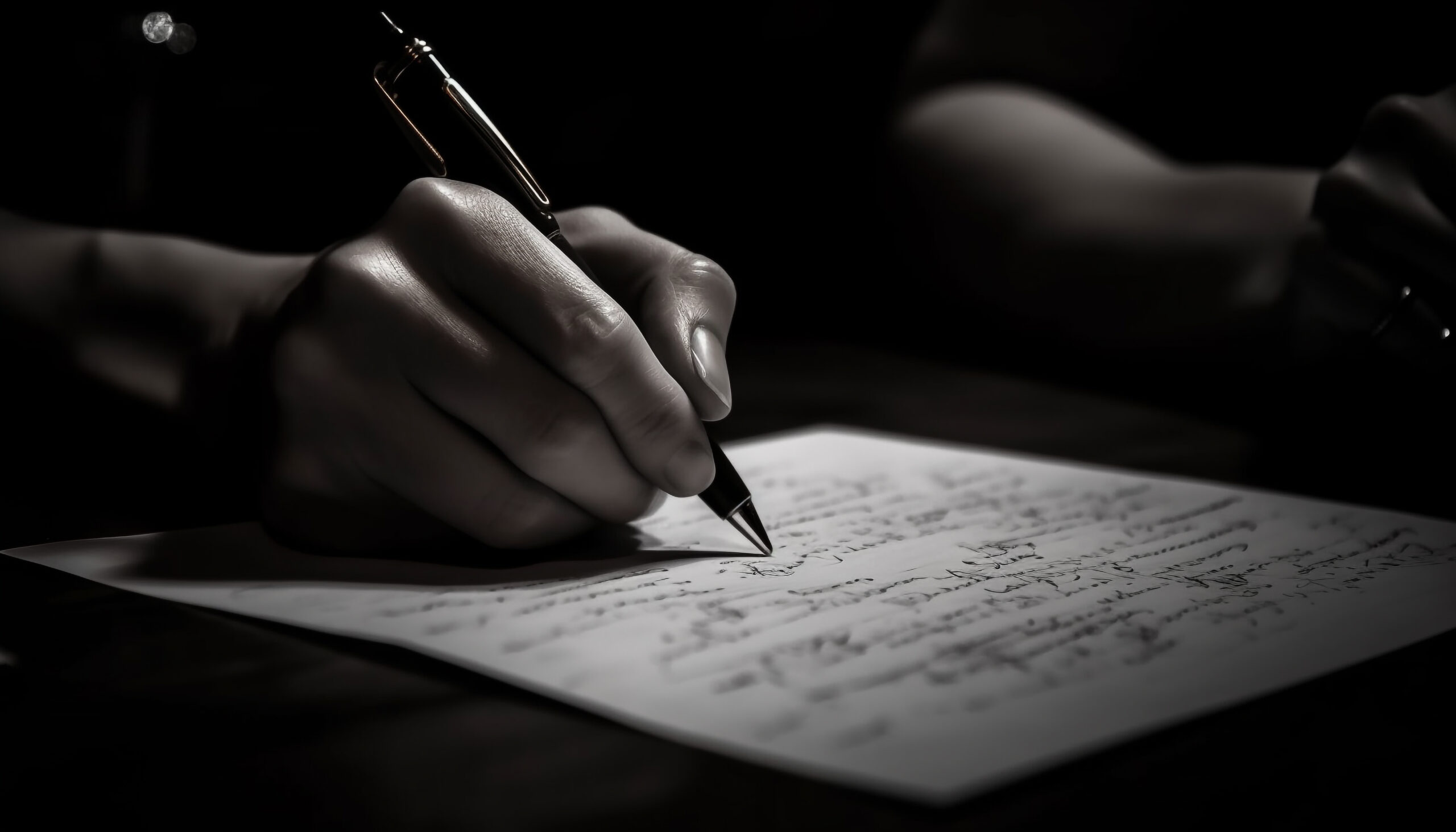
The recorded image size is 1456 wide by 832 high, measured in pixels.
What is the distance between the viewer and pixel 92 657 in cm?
31

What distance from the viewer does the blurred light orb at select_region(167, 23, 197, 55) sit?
0.78 m

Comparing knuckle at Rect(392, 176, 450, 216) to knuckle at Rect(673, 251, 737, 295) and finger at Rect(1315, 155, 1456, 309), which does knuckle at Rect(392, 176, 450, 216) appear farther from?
finger at Rect(1315, 155, 1456, 309)

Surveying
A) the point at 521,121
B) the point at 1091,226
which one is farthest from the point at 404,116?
the point at 521,121

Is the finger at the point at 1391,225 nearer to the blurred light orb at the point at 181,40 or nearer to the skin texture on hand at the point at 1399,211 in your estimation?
the skin texture on hand at the point at 1399,211

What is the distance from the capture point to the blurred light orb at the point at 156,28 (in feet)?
2.43

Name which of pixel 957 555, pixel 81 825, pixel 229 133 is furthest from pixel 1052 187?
pixel 81 825

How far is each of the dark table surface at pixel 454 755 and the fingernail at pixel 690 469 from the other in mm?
115

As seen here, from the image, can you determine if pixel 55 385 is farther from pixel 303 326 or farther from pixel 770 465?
pixel 770 465

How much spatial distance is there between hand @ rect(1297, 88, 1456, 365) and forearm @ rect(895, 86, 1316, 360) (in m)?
0.11

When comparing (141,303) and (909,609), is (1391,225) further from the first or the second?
(141,303)

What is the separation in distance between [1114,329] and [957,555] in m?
0.47

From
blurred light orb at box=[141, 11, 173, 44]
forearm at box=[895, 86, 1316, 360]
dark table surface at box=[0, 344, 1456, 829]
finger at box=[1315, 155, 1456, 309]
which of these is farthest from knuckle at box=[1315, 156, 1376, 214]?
blurred light orb at box=[141, 11, 173, 44]

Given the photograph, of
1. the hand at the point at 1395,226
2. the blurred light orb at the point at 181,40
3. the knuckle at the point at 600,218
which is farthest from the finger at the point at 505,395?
the blurred light orb at the point at 181,40

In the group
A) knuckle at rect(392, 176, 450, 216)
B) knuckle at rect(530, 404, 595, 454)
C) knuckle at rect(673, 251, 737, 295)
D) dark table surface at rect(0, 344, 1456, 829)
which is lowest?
dark table surface at rect(0, 344, 1456, 829)
